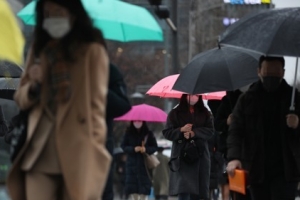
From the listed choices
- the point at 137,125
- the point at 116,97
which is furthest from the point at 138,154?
the point at 116,97

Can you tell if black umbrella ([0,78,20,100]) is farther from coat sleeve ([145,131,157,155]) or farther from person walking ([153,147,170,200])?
person walking ([153,147,170,200])

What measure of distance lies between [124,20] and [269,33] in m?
1.27

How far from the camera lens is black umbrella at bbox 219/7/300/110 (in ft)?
27.1

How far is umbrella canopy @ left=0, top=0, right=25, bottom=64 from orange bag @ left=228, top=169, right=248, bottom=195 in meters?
2.31

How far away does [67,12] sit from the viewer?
21.2ft

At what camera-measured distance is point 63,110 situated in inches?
248

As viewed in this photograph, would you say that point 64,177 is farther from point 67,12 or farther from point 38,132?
point 67,12

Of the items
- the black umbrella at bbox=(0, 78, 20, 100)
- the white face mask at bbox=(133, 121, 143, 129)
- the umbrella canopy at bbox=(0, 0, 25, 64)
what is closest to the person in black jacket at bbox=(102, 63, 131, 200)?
the umbrella canopy at bbox=(0, 0, 25, 64)

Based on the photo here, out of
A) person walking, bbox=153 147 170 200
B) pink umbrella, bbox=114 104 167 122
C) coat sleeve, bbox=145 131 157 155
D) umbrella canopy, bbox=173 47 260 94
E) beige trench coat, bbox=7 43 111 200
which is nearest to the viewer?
beige trench coat, bbox=7 43 111 200

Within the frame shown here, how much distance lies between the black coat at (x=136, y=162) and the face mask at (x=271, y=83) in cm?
916

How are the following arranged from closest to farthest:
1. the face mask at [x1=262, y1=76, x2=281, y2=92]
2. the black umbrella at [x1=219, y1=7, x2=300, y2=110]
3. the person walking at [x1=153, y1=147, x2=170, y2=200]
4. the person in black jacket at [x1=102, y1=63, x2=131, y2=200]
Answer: the person in black jacket at [x1=102, y1=63, x2=131, y2=200]
the face mask at [x1=262, y1=76, x2=281, y2=92]
the black umbrella at [x1=219, y1=7, x2=300, y2=110]
the person walking at [x1=153, y1=147, x2=170, y2=200]

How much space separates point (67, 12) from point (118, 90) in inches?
36.1

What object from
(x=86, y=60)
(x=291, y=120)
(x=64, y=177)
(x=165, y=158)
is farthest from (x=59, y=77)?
(x=165, y=158)

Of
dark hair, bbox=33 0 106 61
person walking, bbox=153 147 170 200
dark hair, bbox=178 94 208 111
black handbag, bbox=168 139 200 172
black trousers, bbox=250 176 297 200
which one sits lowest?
person walking, bbox=153 147 170 200
